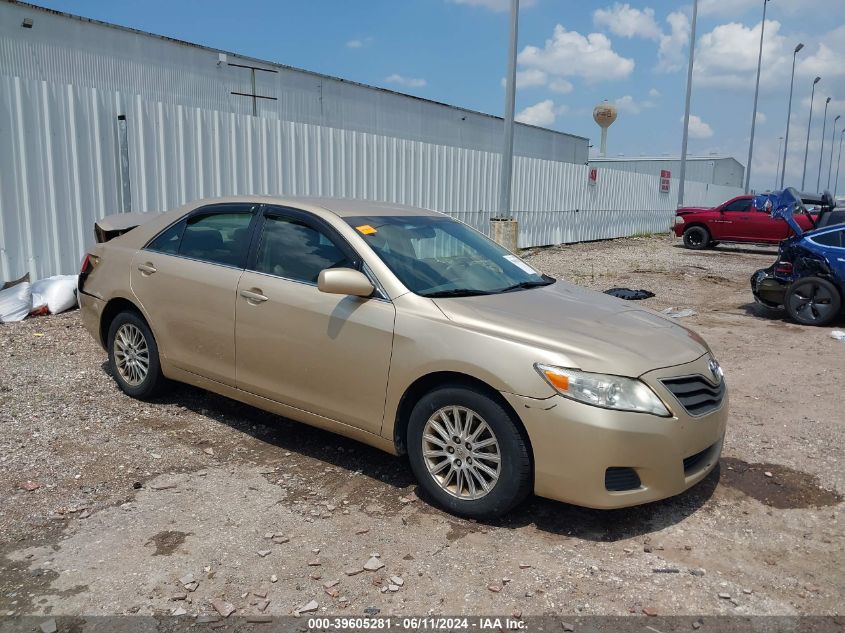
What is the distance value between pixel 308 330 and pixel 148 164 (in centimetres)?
653

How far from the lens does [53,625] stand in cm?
270

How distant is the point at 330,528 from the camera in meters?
3.51

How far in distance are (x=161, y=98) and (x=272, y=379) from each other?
17496mm

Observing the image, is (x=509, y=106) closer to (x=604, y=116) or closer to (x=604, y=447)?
(x=604, y=447)

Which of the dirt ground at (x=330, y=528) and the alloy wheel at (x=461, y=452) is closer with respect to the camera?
the dirt ground at (x=330, y=528)

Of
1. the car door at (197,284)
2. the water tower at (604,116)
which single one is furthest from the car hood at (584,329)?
the water tower at (604,116)

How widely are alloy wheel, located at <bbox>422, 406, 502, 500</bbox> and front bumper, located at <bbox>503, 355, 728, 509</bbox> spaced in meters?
0.24

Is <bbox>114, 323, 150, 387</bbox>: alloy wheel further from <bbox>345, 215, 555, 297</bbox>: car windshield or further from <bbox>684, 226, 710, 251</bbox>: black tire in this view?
<bbox>684, 226, 710, 251</bbox>: black tire

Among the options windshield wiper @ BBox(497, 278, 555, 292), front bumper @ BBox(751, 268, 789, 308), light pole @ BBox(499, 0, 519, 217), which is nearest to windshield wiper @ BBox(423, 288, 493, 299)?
windshield wiper @ BBox(497, 278, 555, 292)

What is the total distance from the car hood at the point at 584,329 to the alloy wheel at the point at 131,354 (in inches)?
102

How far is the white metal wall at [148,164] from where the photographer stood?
8.16 meters

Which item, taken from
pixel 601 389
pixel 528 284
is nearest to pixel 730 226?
pixel 528 284

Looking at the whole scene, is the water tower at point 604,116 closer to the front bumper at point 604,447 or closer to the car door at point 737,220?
the car door at point 737,220

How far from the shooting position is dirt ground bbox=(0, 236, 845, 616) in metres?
2.95
